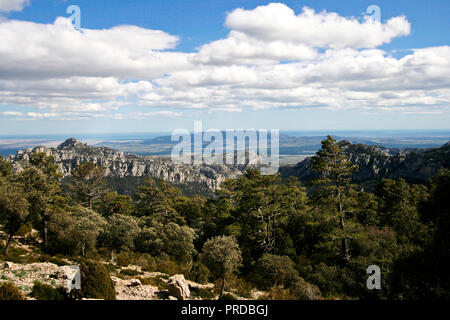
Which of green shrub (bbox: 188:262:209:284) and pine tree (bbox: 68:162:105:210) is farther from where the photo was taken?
pine tree (bbox: 68:162:105:210)

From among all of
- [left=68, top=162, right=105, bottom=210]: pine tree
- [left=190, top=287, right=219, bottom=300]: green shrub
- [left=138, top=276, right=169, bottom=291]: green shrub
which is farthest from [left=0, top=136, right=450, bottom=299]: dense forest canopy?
[left=138, top=276, right=169, bottom=291]: green shrub

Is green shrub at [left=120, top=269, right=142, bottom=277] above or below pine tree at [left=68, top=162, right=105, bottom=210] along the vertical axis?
below

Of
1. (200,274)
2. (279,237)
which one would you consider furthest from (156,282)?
(279,237)

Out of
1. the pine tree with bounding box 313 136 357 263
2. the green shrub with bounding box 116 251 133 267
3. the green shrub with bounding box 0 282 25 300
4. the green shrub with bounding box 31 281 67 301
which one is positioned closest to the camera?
the green shrub with bounding box 0 282 25 300

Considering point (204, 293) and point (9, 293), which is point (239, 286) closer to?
point (204, 293)

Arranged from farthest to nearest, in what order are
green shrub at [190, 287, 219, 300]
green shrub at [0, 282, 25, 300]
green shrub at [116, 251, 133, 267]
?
green shrub at [116, 251, 133, 267] < green shrub at [190, 287, 219, 300] < green shrub at [0, 282, 25, 300]

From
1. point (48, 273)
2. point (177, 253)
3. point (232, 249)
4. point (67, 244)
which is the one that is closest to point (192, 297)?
point (232, 249)

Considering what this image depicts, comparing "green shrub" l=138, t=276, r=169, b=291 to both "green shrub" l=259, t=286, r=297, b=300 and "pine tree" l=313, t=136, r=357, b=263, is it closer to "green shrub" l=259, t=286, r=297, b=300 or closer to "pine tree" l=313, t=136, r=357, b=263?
"green shrub" l=259, t=286, r=297, b=300
